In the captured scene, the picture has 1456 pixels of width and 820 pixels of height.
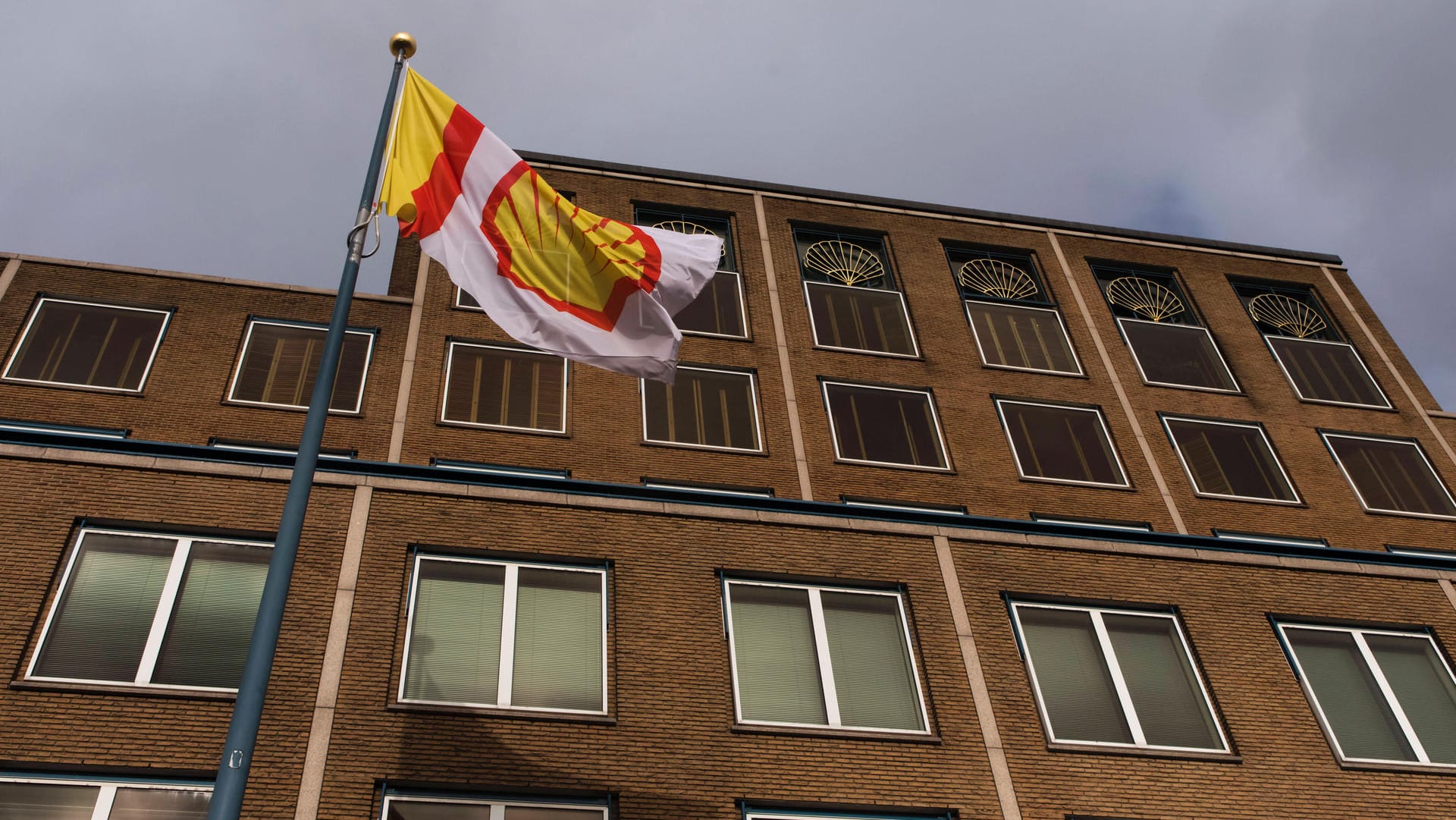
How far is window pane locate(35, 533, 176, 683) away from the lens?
→ 14.8 meters

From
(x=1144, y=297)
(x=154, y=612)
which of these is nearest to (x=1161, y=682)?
(x=154, y=612)

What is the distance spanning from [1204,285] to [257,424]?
25085mm

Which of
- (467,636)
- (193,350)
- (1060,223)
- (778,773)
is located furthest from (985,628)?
(1060,223)

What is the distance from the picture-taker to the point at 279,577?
10.0 metres

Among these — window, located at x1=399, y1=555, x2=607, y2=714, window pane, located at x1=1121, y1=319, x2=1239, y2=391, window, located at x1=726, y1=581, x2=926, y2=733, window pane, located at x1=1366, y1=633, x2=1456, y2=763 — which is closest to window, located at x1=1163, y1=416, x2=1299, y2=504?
window pane, located at x1=1121, y1=319, x2=1239, y2=391

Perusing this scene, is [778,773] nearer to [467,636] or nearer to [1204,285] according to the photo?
[467,636]

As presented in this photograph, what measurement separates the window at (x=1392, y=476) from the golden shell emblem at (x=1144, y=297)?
17.5ft

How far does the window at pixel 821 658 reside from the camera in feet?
54.1

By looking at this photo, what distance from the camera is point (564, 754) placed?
49.6 ft

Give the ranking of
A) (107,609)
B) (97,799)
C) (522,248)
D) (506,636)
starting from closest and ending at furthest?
1. (97,799)
2. (522,248)
3. (107,609)
4. (506,636)

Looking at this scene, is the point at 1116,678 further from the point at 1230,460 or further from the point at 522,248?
the point at 1230,460

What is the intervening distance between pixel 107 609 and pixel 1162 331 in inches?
1054

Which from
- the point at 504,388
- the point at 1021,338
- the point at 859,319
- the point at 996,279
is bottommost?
the point at 504,388

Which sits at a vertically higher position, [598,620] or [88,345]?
[88,345]
